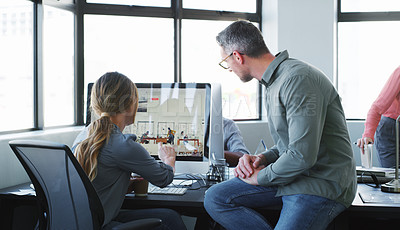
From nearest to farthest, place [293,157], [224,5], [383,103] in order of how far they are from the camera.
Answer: [293,157], [383,103], [224,5]

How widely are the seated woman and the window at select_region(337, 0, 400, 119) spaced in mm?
3389

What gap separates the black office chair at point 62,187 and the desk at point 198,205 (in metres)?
0.21

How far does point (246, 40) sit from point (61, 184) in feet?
3.01

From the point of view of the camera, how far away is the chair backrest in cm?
131

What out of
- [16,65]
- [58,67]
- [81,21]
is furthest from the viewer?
[81,21]

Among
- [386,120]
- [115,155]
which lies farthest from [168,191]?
[386,120]

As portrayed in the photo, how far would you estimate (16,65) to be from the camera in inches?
118

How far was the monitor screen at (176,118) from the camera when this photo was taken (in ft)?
6.72

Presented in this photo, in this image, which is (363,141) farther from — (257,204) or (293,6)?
(293,6)

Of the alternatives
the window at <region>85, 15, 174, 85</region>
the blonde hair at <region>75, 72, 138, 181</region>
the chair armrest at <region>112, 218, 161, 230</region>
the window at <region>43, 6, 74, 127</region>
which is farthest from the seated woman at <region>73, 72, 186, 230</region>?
the window at <region>85, 15, 174, 85</region>

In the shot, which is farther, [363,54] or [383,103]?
[363,54]

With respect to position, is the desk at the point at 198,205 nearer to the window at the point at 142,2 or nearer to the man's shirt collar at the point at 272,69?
the man's shirt collar at the point at 272,69

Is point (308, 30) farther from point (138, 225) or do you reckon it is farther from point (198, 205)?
point (138, 225)

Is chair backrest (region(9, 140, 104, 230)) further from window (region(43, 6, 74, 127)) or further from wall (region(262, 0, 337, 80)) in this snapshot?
wall (region(262, 0, 337, 80))
